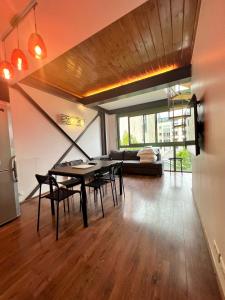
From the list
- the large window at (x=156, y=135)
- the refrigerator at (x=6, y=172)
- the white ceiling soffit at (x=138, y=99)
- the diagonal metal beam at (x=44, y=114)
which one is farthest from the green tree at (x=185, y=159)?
the refrigerator at (x=6, y=172)

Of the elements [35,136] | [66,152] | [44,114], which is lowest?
[66,152]

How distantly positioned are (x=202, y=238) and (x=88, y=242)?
1.43 meters

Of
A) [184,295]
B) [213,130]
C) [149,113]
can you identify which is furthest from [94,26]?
[149,113]

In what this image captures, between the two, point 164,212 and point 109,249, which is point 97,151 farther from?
point 109,249

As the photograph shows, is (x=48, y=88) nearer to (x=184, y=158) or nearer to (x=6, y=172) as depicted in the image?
(x=6, y=172)

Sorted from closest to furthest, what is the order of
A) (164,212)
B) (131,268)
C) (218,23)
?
(218,23) → (131,268) → (164,212)

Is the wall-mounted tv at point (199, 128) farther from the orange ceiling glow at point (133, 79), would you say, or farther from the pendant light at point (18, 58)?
the pendant light at point (18, 58)

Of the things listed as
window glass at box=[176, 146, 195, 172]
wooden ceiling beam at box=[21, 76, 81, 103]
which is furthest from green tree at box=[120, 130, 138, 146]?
wooden ceiling beam at box=[21, 76, 81, 103]

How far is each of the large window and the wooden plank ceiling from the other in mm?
2198

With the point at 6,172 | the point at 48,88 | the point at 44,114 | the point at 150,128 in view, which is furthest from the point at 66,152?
the point at 150,128

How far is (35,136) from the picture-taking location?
3.73 m

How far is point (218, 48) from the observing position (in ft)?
3.77

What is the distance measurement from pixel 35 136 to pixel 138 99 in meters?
3.75

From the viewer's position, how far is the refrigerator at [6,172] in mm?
2385
